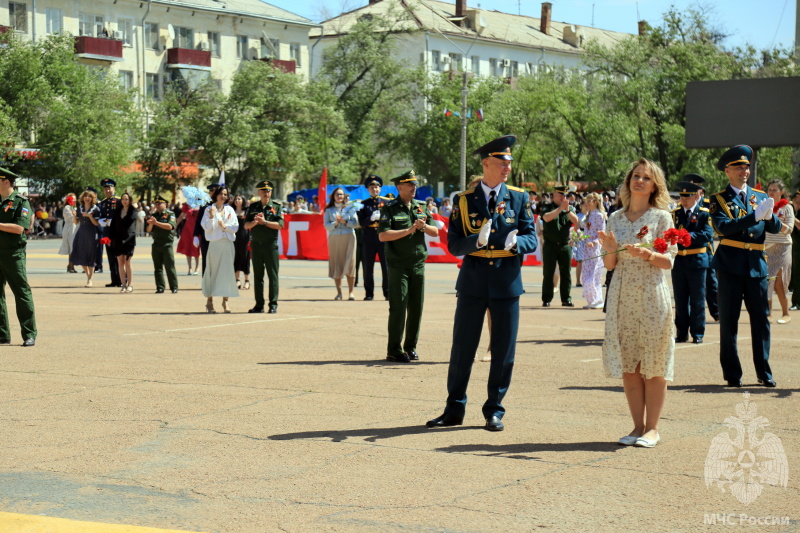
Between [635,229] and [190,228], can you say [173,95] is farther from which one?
[635,229]

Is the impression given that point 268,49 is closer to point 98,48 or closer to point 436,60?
point 98,48

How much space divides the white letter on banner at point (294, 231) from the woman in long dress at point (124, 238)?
11.1 metres

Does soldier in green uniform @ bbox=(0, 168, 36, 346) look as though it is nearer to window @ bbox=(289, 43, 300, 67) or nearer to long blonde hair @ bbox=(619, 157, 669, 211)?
long blonde hair @ bbox=(619, 157, 669, 211)

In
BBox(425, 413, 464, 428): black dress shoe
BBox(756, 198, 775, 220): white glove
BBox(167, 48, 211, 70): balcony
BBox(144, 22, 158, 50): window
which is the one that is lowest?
BBox(425, 413, 464, 428): black dress shoe

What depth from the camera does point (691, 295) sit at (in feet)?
44.6

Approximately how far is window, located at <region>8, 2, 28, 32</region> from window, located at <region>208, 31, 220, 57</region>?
1371 cm

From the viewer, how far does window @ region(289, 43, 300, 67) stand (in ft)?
272

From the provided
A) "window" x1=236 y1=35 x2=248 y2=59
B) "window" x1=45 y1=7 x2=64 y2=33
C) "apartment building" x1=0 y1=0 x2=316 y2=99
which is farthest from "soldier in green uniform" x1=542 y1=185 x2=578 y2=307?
"window" x1=236 y1=35 x2=248 y2=59

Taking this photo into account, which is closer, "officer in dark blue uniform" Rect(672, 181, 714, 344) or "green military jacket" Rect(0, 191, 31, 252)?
"green military jacket" Rect(0, 191, 31, 252)

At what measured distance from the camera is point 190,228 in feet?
86.2

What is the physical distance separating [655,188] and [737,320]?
3.03 metres

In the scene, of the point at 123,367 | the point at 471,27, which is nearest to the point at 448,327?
the point at 123,367

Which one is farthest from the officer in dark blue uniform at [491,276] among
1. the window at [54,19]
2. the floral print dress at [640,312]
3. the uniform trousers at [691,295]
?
the window at [54,19]

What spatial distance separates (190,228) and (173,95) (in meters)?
41.9
